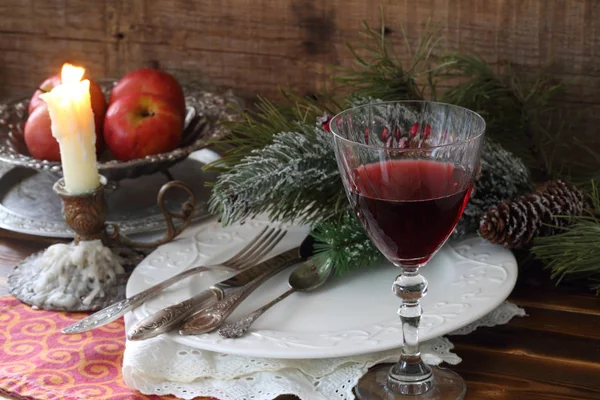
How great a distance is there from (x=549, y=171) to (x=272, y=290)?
0.46m

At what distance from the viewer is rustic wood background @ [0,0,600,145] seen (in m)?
1.13

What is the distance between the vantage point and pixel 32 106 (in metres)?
1.17

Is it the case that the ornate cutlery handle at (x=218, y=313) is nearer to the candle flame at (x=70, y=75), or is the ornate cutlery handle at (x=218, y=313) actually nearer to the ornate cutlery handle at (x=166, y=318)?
the ornate cutlery handle at (x=166, y=318)

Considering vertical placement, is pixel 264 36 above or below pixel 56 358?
above

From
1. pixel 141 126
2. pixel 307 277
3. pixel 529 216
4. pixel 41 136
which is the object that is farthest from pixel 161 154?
pixel 529 216

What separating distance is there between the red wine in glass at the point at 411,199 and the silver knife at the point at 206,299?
0.21m

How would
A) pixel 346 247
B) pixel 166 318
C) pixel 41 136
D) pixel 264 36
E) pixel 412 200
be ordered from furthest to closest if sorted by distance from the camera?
pixel 264 36, pixel 41 136, pixel 346 247, pixel 166 318, pixel 412 200

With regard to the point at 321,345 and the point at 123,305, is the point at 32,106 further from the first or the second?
the point at 321,345

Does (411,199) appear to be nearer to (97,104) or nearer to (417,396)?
(417,396)

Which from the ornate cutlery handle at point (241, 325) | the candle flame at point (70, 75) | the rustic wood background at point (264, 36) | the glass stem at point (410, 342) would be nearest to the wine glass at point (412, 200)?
the glass stem at point (410, 342)

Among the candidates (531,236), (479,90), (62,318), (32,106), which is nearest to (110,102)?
(32,106)

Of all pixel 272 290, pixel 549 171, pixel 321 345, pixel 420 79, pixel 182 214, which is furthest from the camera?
pixel 420 79

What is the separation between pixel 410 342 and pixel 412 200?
13cm

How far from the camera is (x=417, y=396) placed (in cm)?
70
